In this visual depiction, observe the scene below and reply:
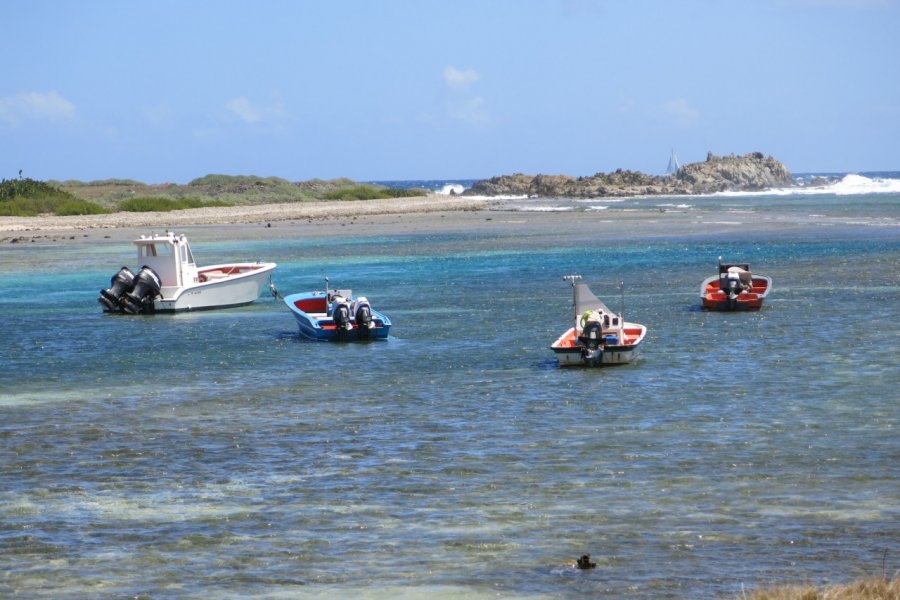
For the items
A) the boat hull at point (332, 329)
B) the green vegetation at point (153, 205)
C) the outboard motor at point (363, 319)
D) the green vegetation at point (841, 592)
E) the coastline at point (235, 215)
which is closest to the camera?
the green vegetation at point (841, 592)

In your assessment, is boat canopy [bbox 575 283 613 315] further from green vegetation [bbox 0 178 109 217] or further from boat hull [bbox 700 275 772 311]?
green vegetation [bbox 0 178 109 217]

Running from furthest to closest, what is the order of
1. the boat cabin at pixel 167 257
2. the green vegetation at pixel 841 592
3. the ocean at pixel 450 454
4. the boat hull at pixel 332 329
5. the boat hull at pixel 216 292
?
the boat cabin at pixel 167 257 → the boat hull at pixel 216 292 → the boat hull at pixel 332 329 → the ocean at pixel 450 454 → the green vegetation at pixel 841 592

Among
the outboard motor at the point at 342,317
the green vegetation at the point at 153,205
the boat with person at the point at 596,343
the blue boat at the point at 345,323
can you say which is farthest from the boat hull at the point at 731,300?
the green vegetation at the point at 153,205

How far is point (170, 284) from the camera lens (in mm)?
43844

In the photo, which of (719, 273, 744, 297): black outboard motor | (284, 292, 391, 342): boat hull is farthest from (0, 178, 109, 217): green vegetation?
(719, 273, 744, 297): black outboard motor

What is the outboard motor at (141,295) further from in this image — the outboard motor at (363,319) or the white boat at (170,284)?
the outboard motor at (363,319)

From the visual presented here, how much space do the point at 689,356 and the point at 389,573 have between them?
55.6ft

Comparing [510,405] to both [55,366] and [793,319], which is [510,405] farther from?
Answer: [793,319]

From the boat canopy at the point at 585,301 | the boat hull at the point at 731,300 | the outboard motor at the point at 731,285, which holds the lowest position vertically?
the boat hull at the point at 731,300

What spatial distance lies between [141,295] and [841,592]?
112 feet

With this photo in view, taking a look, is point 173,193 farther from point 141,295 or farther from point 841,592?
point 841,592

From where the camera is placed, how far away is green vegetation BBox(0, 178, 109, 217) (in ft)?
370

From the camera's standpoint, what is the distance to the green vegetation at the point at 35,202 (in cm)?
11262

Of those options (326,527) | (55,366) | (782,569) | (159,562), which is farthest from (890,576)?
(55,366)
